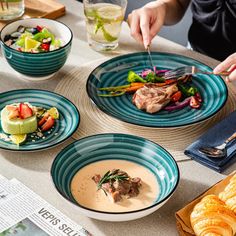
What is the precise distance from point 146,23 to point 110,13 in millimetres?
121

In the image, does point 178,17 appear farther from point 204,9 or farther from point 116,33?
point 116,33

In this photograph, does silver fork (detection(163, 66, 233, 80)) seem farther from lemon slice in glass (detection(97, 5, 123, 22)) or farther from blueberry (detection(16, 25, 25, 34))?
blueberry (detection(16, 25, 25, 34))

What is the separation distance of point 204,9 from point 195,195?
38.8 inches

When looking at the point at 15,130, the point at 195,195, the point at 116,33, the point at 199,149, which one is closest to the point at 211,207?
the point at 195,195

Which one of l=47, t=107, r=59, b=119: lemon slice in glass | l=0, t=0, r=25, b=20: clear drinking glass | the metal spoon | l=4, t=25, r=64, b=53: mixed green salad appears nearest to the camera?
the metal spoon

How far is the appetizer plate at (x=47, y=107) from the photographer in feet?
4.26

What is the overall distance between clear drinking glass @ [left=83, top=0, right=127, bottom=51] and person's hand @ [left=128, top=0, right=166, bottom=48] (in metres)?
0.05

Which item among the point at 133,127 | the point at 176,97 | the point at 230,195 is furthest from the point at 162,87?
the point at 230,195

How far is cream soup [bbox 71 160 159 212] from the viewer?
1120 mm

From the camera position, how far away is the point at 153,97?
147cm

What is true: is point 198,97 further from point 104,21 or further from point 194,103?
point 104,21

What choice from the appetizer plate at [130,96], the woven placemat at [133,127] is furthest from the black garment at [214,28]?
the woven placemat at [133,127]

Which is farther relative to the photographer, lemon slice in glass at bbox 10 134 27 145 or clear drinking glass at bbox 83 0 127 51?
clear drinking glass at bbox 83 0 127 51

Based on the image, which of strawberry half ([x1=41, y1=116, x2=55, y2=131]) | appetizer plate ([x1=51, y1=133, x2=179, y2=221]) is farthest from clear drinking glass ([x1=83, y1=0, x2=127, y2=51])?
appetizer plate ([x1=51, y1=133, x2=179, y2=221])
